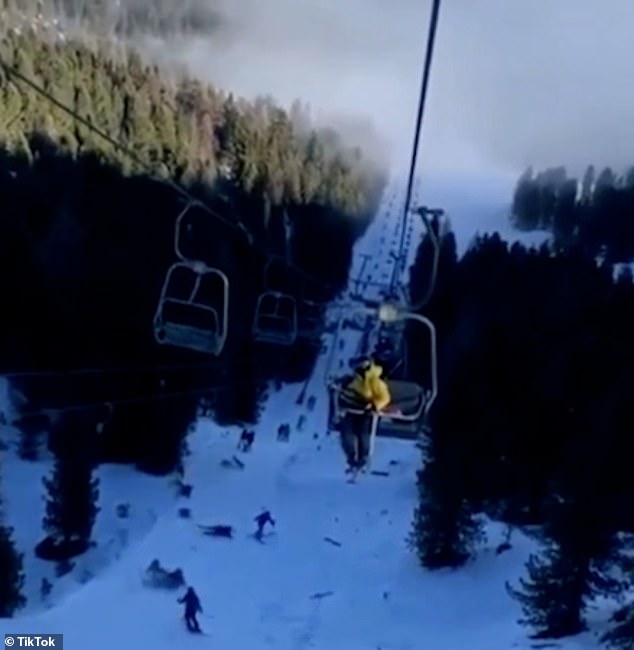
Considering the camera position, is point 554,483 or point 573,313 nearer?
point 554,483

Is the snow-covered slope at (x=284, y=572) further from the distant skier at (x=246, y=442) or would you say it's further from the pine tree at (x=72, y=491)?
the pine tree at (x=72, y=491)

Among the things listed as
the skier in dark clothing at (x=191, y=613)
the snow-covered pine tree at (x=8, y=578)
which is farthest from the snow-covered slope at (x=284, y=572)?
the snow-covered pine tree at (x=8, y=578)

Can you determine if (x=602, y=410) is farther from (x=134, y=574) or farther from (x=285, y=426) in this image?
(x=285, y=426)

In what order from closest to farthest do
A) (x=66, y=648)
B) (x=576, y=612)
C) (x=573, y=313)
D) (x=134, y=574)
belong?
(x=66, y=648) → (x=576, y=612) → (x=134, y=574) → (x=573, y=313)

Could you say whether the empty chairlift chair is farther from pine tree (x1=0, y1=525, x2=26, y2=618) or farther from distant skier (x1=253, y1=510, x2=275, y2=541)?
pine tree (x1=0, y1=525, x2=26, y2=618)

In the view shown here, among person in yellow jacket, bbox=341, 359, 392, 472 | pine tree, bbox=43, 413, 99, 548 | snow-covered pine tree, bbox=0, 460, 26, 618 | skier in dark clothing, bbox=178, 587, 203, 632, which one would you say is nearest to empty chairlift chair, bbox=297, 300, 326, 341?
pine tree, bbox=43, 413, 99, 548

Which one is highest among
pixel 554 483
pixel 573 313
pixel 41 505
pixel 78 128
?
pixel 78 128

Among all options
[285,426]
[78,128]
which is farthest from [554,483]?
[78,128]

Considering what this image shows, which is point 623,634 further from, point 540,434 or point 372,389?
point 372,389
